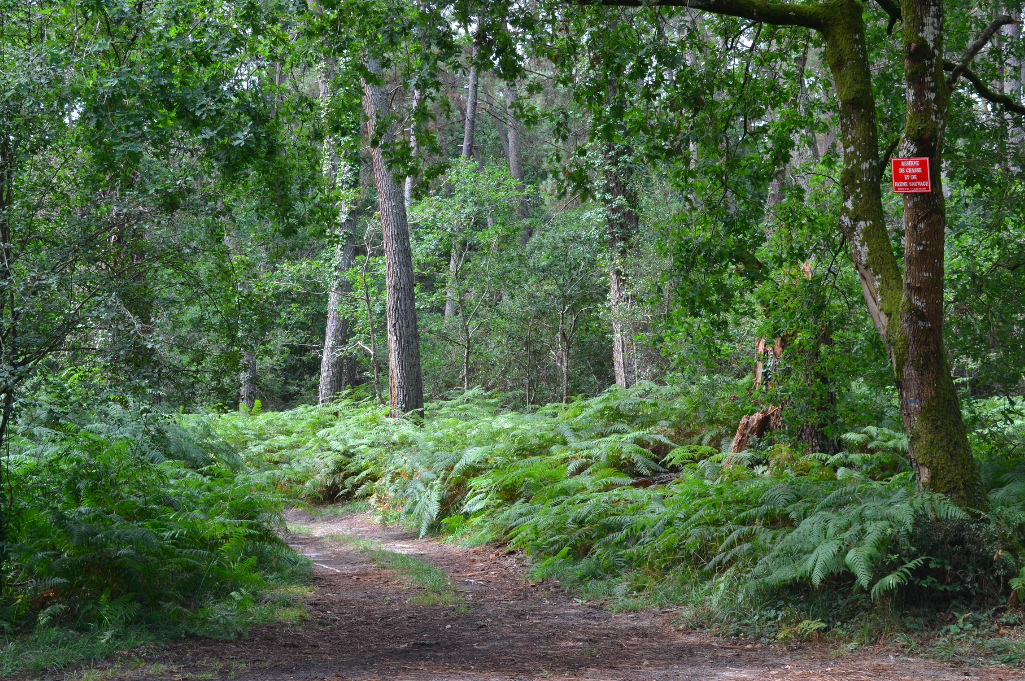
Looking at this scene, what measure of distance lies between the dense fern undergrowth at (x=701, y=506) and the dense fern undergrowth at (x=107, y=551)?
2.89m

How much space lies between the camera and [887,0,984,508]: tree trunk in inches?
216

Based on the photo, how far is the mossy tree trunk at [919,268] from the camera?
216 inches

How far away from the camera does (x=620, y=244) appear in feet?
51.5

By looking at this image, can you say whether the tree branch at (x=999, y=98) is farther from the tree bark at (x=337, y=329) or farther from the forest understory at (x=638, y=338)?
the tree bark at (x=337, y=329)

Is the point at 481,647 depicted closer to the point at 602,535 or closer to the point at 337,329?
the point at 602,535

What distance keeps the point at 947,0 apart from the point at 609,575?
236 inches

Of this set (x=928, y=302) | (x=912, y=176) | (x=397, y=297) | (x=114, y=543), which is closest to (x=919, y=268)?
(x=928, y=302)

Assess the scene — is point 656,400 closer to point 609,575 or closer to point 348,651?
point 609,575

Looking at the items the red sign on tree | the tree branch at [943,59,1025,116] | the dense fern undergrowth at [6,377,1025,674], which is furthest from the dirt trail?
the tree branch at [943,59,1025,116]

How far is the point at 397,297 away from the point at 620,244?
4365mm

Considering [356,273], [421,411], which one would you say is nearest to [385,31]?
[421,411]

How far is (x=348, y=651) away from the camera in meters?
5.38

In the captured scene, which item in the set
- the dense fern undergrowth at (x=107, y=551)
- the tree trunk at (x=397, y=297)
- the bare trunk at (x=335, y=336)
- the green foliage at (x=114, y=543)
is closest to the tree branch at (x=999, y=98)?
the dense fern undergrowth at (x=107, y=551)

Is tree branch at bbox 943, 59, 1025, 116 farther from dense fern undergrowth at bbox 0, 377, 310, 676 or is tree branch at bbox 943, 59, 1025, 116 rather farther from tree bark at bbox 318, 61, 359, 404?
tree bark at bbox 318, 61, 359, 404
